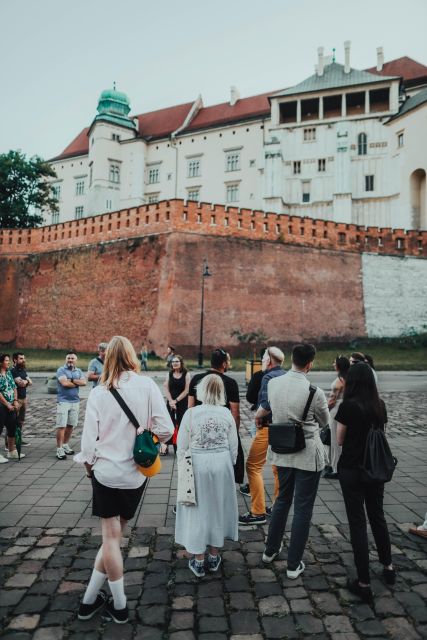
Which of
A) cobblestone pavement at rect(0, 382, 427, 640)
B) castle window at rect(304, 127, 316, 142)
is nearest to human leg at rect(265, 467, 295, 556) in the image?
cobblestone pavement at rect(0, 382, 427, 640)

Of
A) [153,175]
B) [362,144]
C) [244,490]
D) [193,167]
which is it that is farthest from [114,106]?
[244,490]

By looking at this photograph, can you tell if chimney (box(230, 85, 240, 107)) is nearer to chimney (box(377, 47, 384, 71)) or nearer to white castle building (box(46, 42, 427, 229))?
white castle building (box(46, 42, 427, 229))

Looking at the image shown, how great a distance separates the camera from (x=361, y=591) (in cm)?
360

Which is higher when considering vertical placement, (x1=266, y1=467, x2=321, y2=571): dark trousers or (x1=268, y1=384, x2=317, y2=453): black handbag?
(x1=268, y1=384, x2=317, y2=453): black handbag

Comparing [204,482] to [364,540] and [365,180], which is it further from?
[365,180]

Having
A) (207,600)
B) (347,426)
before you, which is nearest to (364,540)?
(347,426)

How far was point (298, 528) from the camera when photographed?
393cm

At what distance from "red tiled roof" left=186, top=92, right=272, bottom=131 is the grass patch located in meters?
27.3

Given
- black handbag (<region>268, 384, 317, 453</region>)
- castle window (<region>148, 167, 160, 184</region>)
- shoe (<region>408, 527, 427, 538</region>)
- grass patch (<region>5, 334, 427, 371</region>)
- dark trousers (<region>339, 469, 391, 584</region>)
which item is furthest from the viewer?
castle window (<region>148, 167, 160, 184</region>)

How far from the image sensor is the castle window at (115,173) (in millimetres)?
51812

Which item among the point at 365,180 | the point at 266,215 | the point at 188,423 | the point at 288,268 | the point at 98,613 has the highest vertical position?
the point at 365,180

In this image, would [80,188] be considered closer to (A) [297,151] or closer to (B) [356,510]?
(A) [297,151]

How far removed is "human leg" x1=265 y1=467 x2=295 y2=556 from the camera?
13.5ft

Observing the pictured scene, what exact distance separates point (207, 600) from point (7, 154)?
4855cm
